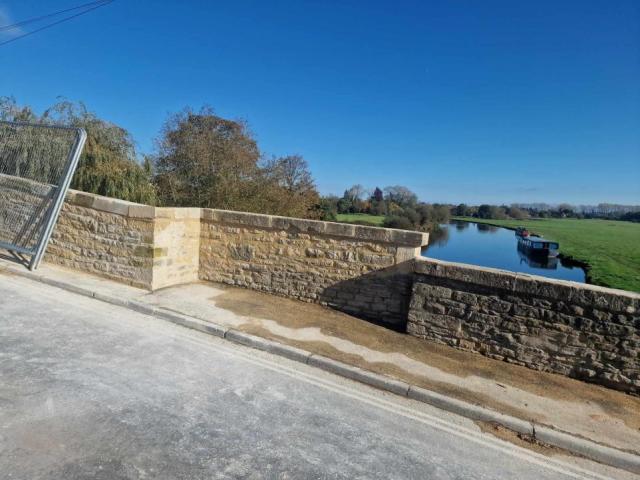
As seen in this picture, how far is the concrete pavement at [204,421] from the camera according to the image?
2.73 metres

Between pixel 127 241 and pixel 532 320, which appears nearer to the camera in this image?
pixel 532 320

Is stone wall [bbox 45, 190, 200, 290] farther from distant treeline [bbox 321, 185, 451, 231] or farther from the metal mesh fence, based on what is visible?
distant treeline [bbox 321, 185, 451, 231]

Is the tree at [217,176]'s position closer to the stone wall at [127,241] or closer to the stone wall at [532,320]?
the stone wall at [127,241]

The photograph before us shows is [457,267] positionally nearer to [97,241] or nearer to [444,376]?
[444,376]

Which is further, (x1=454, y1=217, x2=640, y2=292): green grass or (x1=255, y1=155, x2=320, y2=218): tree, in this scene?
(x1=454, y1=217, x2=640, y2=292): green grass

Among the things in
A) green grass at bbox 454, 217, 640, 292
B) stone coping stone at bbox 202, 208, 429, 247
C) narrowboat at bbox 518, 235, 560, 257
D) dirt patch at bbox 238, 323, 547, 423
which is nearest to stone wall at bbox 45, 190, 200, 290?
stone coping stone at bbox 202, 208, 429, 247

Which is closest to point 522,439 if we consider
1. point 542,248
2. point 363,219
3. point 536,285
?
point 536,285

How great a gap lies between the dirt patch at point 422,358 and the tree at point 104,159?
27.0ft

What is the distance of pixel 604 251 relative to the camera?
47.6 meters

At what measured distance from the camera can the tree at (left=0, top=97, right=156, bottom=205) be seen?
12586mm

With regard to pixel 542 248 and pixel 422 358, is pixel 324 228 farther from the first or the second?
pixel 542 248

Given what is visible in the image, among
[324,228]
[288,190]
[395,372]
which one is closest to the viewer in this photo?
[395,372]

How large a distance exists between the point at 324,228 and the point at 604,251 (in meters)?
54.6

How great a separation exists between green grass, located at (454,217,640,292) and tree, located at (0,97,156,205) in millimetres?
30542
